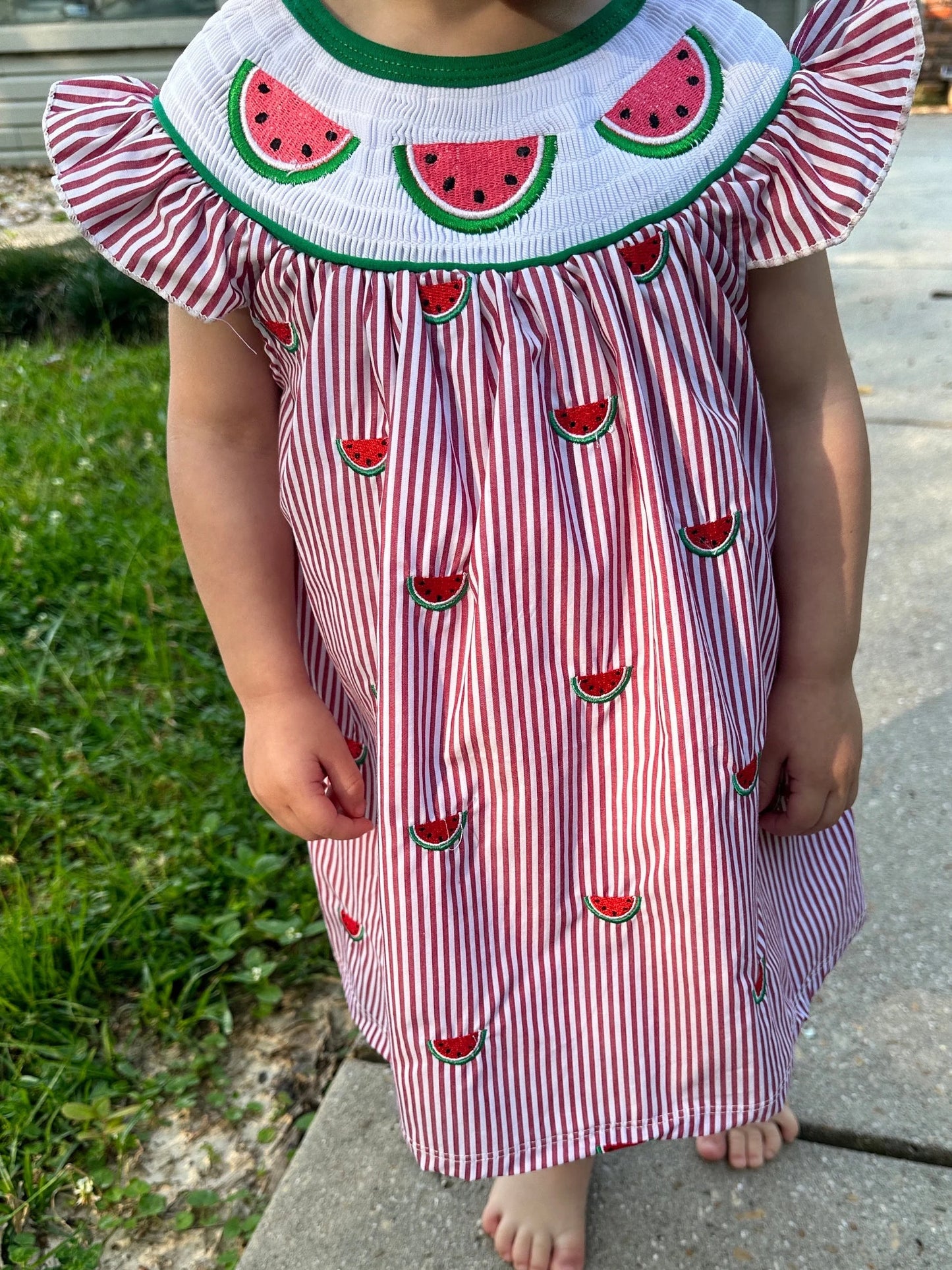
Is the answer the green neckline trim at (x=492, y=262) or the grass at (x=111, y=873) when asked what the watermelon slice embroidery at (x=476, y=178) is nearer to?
the green neckline trim at (x=492, y=262)

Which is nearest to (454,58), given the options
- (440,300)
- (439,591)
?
(440,300)

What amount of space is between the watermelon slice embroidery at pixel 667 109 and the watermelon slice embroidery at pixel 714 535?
13.1 inches

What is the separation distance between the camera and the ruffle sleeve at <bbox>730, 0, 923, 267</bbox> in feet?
3.37

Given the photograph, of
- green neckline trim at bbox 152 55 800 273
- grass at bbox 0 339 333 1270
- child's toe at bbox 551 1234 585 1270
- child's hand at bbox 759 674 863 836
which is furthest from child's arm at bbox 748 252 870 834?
grass at bbox 0 339 333 1270

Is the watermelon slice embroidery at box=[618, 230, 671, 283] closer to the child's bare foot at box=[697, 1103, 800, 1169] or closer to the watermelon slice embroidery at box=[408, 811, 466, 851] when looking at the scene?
the watermelon slice embroidery at box=[408, 811, 466, 851]

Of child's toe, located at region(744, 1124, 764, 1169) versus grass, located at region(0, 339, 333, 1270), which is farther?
grass, located at region(0, 339, 333, 1270)

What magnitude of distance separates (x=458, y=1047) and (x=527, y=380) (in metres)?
0.67

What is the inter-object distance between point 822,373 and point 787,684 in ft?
1.07

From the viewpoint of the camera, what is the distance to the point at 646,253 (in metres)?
1.01

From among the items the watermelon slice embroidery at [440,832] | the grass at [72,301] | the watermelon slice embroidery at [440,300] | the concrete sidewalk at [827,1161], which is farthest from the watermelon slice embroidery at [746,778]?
the grass at [72,301]

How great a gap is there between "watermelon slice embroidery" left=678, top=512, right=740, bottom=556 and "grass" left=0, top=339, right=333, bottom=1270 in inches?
40.4

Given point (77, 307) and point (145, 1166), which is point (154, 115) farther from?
point (77, 307)

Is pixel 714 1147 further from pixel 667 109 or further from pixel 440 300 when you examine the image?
pixel 667 109

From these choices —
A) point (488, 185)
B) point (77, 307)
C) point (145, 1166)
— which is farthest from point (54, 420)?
point (488, 185)
